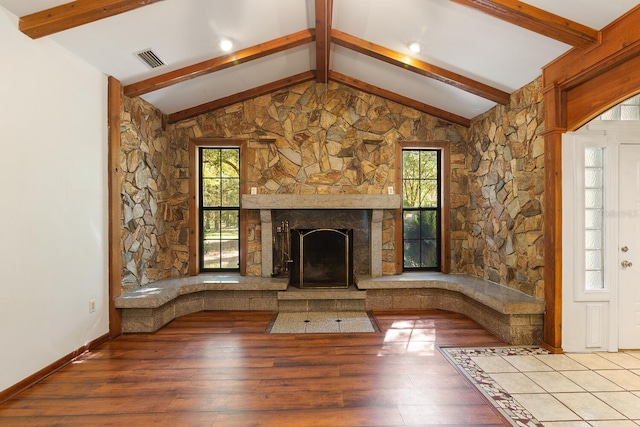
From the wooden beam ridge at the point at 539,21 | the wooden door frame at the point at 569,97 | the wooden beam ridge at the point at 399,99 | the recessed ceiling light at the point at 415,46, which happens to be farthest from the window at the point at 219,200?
the wooden door frame at the point at 569,97

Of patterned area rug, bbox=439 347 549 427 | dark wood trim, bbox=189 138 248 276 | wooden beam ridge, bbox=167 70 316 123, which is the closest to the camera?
patterned area rug, bbox=439 347 549 427

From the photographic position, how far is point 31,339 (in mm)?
2596

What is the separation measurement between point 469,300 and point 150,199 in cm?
434

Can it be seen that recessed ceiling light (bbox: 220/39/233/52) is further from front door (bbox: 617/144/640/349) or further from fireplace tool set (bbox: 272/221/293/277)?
front door (bbox: 617/144/640/349)

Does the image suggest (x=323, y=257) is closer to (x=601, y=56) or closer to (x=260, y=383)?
(x=260, y=383)

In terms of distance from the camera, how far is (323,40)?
3.76 meters

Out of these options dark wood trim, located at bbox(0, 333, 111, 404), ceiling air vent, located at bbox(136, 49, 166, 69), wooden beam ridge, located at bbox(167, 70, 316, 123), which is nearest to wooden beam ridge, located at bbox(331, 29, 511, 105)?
wooden beam ridge, located at bbox(167, 70, 316, 123)

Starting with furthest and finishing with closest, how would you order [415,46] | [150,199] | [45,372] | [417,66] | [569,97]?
[150,199] → [417,66] → [415,46] → [569,97] → [45,372]

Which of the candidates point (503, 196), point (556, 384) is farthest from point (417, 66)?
point (556, 384)

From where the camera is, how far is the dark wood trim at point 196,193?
4910mm

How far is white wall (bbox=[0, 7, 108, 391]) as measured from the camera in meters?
2.42

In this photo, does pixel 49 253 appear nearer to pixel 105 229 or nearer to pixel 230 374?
pixel 105 229

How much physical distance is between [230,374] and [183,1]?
316 centimetres

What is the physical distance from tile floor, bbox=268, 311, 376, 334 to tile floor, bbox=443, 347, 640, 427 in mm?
1067
